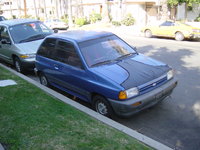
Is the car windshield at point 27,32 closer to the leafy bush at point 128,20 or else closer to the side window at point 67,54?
the side window at point 67,54

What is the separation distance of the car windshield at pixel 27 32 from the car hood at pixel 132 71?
4.92 metres

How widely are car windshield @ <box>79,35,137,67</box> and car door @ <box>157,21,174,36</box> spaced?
11.0 m

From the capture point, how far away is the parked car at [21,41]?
8297 mm

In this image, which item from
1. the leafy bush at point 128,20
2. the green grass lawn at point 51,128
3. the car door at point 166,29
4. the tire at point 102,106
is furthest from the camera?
the leafy bush at point 128,20

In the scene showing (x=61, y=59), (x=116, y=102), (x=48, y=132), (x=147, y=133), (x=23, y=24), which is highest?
(x=23, y=24)

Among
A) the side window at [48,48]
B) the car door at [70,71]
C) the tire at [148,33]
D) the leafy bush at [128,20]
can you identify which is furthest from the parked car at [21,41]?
the leafy bush at [128,20]

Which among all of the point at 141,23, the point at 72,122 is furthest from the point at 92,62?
the point at 141,23

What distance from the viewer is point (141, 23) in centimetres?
3183

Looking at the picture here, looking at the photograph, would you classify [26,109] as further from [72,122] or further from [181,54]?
[181,54]

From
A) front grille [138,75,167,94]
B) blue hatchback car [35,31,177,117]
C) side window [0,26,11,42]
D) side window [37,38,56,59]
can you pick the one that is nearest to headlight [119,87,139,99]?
blue hatchback car [35,31,177,117]

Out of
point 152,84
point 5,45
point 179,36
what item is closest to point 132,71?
point 152,84

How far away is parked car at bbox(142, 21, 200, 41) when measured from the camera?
48.7 ft

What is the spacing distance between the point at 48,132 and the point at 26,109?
1168mm

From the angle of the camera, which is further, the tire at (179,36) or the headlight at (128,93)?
the tire at (179,36)
